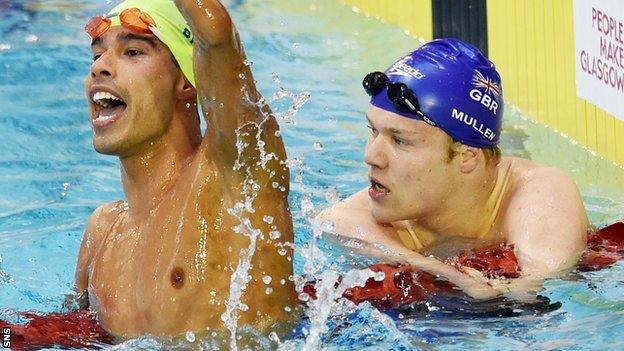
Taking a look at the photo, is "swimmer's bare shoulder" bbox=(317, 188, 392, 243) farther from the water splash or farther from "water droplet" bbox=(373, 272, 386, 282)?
the water splash

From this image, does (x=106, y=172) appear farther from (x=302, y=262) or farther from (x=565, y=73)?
(x=565, y=73)

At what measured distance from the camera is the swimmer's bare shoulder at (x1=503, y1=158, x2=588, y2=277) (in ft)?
12.7

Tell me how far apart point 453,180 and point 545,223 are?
332mm

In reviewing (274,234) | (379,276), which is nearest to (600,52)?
(379,276)

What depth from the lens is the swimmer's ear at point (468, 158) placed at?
4051 mm

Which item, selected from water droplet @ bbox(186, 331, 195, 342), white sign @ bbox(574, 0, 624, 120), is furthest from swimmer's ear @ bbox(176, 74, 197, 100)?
white sign @ bbox(574, 0, 624, 120)

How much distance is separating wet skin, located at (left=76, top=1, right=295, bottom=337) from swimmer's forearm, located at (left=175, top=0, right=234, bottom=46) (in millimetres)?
51

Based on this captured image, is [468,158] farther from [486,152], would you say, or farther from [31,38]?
[31,38]

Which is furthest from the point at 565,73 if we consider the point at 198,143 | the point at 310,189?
the point at 198,143

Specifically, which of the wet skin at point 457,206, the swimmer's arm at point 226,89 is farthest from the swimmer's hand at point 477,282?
the swimmer's arm at point 226,89

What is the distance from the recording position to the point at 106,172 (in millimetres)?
6223

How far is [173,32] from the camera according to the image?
130 inches

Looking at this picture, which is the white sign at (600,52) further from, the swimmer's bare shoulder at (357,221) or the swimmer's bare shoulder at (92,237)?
the swimmer's bare shoulder at (92,237)

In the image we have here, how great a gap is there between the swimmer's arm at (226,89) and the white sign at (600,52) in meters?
2.71
